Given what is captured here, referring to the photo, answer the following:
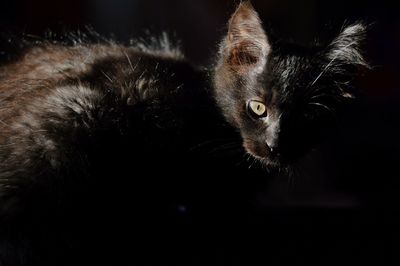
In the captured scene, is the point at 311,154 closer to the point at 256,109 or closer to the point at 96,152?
the point at 256,109

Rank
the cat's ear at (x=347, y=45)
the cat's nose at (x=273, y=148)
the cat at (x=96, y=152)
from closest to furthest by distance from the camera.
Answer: the cat at (x=96, y=152)
the cat's nose at (x=273, y=148)
the cat's ear at (x=347, y=45)

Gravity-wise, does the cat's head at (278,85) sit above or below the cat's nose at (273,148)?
above

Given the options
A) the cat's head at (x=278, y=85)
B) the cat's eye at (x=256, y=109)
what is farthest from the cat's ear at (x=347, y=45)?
the cat's eye at (x=256, y=109)

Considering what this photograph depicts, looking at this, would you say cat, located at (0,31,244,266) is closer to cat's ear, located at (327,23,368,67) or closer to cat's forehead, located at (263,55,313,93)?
cat's forehead, located at (263,55,313,93)

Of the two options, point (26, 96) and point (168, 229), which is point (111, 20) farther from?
point (168, 229)

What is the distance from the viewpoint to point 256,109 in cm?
137

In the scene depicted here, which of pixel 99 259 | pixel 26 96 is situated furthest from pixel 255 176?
pixel 26 96

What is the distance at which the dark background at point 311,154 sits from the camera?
4.56ft

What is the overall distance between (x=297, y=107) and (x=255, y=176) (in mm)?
305

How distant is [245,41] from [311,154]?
86 cm

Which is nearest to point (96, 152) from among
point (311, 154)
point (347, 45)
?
point (347, 45)

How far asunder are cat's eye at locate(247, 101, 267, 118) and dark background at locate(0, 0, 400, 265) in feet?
0.67

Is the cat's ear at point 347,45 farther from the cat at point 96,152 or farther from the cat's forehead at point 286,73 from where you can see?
the cat at point 96,152

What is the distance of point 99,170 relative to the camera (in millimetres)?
1255
